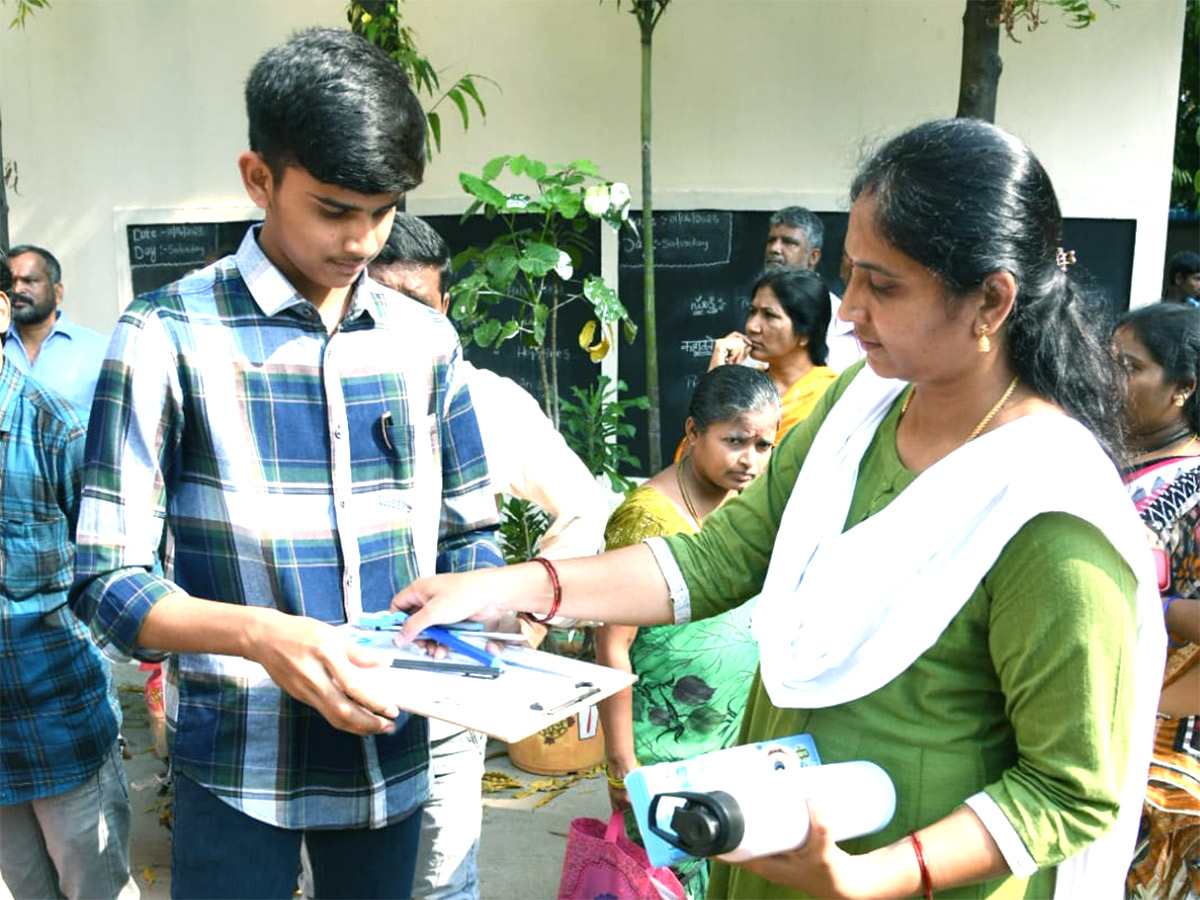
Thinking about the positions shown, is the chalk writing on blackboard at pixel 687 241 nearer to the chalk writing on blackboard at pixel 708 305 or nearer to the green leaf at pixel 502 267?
the chalk writing on blackboard at pixel 708 305

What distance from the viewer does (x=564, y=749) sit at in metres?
4.46

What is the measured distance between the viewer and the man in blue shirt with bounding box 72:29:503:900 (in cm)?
159

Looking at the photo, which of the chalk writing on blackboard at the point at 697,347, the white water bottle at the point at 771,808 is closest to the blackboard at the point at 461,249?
the chalk writing on blackboard at the point at 697,347

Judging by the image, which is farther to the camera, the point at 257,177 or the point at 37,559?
the point at 37,559

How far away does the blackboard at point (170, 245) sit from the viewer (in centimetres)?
678

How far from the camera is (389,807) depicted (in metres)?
1.81

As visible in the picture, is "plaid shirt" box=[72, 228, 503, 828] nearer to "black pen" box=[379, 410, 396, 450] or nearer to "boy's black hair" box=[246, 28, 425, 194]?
"black pen" box=[379, 410, 396, 450]

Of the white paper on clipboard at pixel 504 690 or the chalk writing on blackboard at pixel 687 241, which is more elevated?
the chalk writing on blackboard at pixel 687 241

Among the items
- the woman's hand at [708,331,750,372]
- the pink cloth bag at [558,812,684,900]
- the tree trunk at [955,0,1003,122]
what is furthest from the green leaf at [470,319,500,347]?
the tree trunk at [955,0,1003,122]

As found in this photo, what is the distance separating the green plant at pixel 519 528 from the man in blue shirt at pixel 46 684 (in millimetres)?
2058

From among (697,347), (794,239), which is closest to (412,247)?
(794,239)

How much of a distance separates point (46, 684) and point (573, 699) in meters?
1.75

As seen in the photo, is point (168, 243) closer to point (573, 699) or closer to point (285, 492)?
point (285, 492)

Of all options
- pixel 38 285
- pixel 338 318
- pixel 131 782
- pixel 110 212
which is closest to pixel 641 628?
pixel 338 318
